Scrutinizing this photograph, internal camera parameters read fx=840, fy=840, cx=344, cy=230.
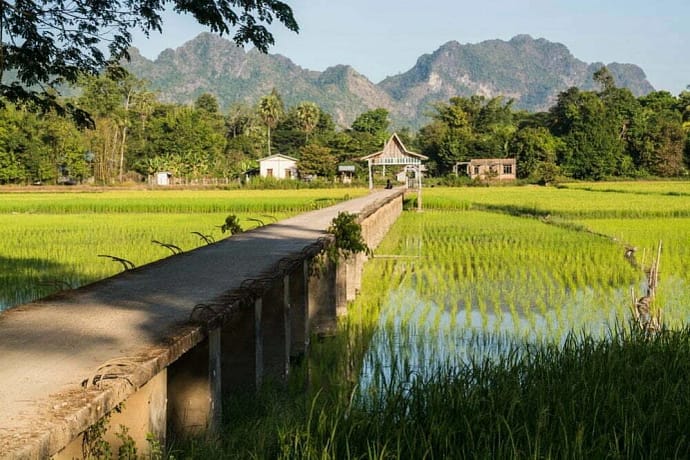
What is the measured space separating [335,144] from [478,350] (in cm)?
5590

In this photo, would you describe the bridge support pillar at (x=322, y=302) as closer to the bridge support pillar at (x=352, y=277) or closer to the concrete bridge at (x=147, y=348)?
the concrete bridge at (x=147, y=348)

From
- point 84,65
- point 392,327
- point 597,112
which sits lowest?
point 392,327

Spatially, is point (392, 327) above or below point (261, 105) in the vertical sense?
below

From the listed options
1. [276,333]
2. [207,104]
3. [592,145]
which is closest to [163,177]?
[207,104]

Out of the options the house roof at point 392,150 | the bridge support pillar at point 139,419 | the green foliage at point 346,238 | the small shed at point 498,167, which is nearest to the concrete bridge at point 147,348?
the bridge support pillar at point 139,419

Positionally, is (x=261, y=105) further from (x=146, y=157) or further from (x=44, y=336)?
(x=44, y=336)

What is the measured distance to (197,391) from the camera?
15.8 feet

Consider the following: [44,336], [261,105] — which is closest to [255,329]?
[44,336]

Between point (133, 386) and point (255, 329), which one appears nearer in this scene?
point (133, 386)

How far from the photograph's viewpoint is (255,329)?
20.1 feet

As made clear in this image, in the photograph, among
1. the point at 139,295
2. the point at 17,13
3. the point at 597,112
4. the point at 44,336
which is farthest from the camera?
the point at 597,112

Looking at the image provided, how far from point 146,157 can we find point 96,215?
1397 inches

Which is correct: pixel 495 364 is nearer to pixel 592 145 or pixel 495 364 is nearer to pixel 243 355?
pixel 243 355

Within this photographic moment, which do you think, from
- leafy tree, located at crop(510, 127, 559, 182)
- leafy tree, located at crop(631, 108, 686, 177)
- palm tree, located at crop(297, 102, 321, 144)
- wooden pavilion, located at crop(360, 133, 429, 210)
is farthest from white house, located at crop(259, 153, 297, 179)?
leafy tree, located at crop(631, 108, 686, 177)
